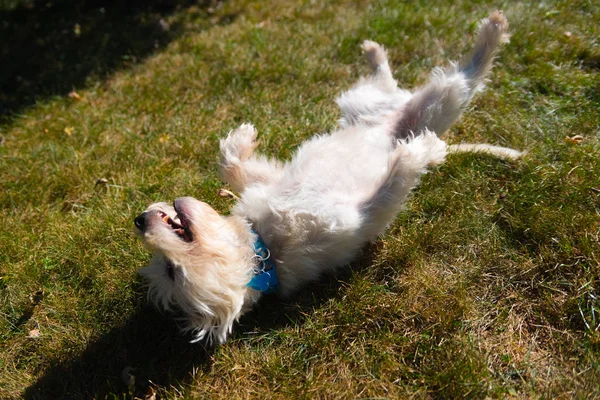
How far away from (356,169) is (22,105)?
4566 millimetres

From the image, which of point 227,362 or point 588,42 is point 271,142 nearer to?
point 227,362

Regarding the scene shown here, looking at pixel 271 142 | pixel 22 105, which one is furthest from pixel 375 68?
pixel 22 105

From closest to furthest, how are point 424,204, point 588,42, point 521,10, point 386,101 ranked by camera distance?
point 424,204 < point 386,101 < point 588,42 < point 521,10

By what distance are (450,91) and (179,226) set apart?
2355 mm

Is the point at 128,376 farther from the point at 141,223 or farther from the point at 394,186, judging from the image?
the point at 394,186

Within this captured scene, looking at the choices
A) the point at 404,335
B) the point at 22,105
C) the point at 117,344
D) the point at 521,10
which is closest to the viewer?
the point at 404,335

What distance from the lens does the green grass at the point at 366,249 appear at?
2.57 metres

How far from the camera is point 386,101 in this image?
143 inches

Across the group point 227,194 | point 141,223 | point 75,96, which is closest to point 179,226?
point 141,223

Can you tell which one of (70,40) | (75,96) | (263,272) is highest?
(70,40)

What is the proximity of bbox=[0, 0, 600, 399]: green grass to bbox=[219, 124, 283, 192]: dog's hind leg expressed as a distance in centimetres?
40

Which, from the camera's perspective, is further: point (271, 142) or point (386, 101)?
point (271, 142)

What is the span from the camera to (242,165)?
3295mm

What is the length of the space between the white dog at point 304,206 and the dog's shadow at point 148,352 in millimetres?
121
